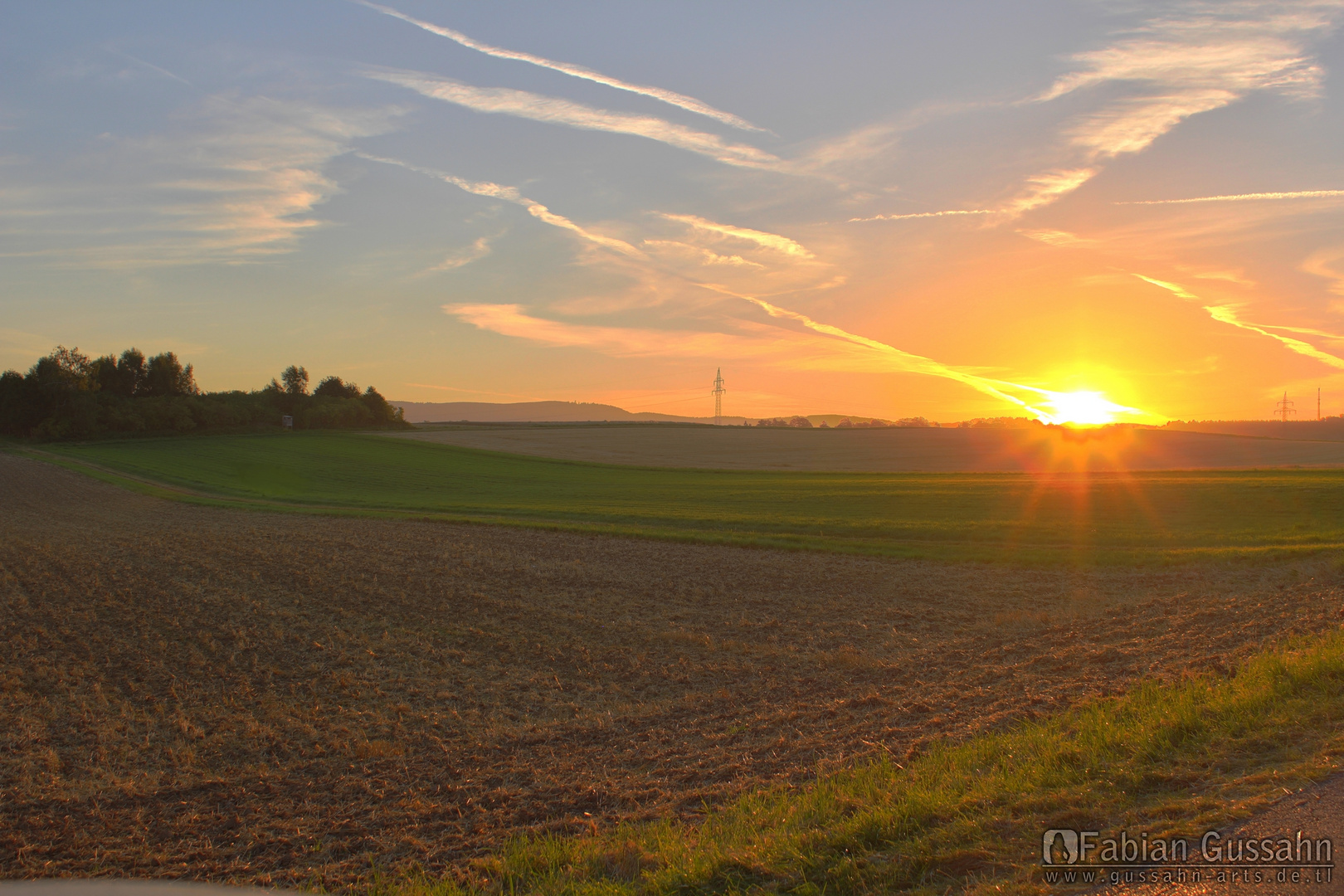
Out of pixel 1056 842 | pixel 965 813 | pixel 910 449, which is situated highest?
pixel 910 449

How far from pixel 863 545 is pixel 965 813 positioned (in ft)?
63.0

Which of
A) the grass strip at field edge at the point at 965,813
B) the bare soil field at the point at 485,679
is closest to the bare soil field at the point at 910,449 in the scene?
the bare soil field at the point at 485,679

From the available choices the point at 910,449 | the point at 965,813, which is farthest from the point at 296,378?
the point at 965,813

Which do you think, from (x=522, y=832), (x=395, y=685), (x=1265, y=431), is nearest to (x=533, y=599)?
(x=395, y=685)

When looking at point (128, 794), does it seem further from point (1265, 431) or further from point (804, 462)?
point (1265, 431)

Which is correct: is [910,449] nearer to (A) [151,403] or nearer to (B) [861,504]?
(B) [861,504]

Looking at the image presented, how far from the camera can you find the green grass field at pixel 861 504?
24031 mm

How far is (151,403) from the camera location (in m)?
91.5

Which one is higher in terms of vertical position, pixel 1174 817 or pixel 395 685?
pixel 1174 817

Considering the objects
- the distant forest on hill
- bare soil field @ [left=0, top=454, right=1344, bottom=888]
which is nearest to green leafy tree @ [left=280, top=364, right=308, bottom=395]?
the distant forest on hill

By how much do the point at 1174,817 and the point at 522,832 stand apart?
5.23 m

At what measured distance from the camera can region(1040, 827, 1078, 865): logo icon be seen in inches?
191

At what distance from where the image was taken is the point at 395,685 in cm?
1181

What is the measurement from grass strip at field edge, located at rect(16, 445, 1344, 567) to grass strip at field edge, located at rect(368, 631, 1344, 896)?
14934 millimetres
